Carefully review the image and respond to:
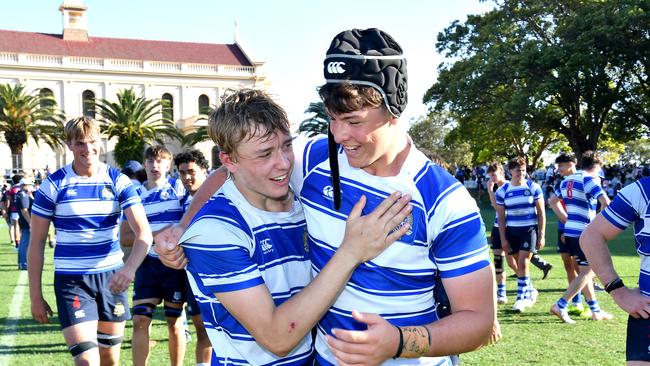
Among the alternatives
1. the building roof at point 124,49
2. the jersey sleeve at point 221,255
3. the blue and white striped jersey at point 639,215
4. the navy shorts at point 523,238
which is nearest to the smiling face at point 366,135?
the jersey sleeve at point 221,255

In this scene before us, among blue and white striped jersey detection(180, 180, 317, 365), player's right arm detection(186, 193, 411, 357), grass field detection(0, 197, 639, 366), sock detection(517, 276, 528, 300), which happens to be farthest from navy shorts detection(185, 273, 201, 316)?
sock detection(517, 276, 528, 300)

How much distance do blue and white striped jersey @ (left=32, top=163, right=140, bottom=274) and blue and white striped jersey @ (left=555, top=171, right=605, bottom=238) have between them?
6.18 meters

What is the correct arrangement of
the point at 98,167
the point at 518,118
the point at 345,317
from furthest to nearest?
the point at 518,118
the point at 98,167
the point at 345,317

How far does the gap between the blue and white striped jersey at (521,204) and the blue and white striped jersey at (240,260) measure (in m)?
8.03

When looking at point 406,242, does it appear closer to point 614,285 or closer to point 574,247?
point 614,285

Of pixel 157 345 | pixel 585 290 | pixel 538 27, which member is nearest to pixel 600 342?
pixel 585 290

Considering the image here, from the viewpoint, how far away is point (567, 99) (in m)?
33.0

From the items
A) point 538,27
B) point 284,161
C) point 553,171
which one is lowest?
point 553,171

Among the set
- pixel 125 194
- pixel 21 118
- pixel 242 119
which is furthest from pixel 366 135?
pixel 21 118

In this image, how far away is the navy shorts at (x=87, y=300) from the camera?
5.12m

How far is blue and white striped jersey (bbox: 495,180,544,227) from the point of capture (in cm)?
1005

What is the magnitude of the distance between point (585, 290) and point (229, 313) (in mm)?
7451

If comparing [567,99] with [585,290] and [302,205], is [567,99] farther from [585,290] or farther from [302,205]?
[302,205]

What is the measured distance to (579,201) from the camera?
356 inches
